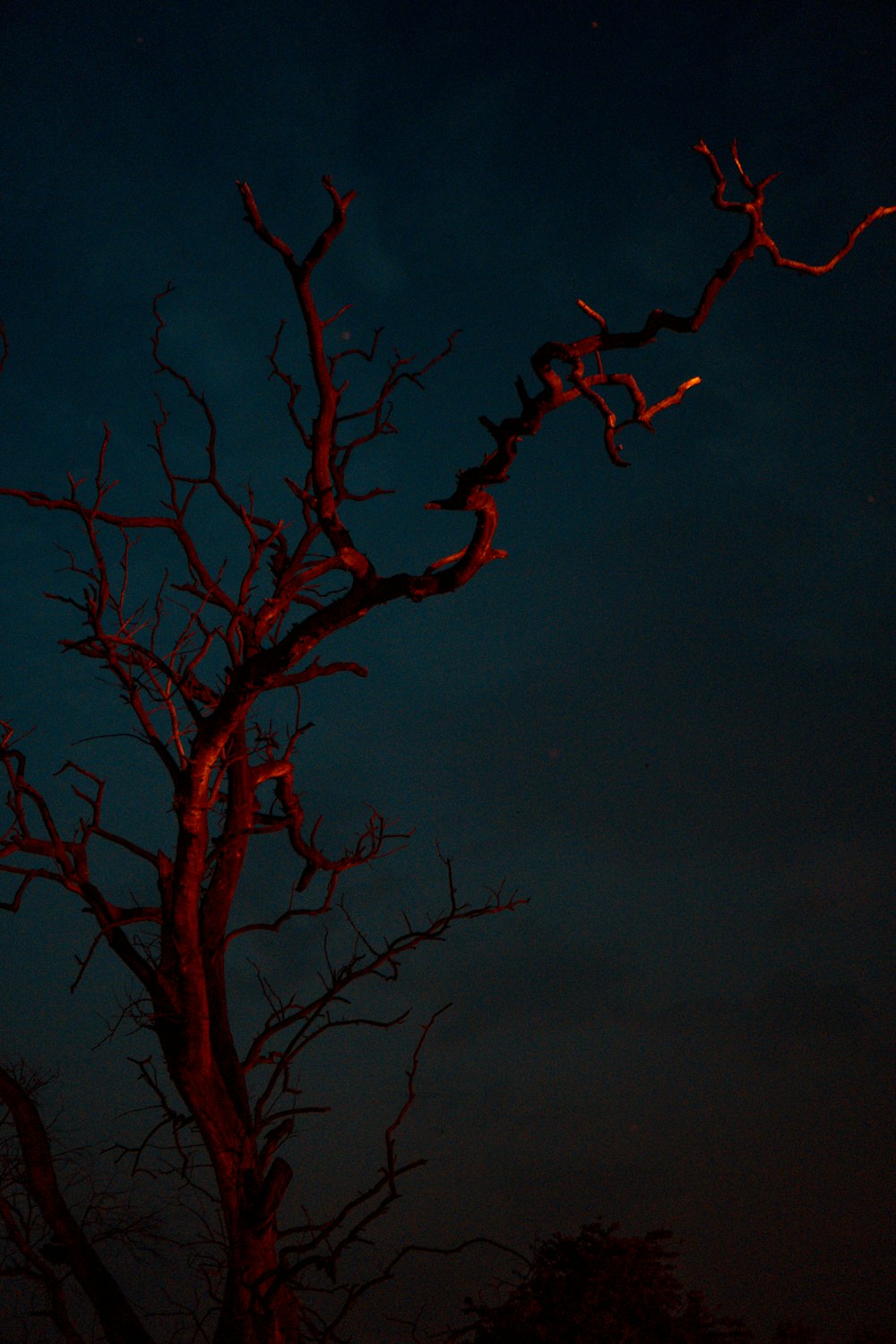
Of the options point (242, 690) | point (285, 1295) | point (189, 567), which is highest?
point (189, 567)

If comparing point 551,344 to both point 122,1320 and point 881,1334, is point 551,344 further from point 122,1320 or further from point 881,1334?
point 881,1334

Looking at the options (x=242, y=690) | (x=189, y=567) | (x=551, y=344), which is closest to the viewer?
(x=551, y=344)

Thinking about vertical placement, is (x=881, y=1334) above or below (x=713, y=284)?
below

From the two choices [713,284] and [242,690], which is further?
[242,690]

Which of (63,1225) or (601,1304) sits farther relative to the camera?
(601,1304)

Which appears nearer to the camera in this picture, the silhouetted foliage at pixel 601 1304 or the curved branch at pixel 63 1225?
the curved branch at pixel 63 1225

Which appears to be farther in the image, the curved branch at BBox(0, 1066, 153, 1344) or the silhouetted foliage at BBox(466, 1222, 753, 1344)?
the silhouetted foliage at BBox(466, 1222, 753, 1344)

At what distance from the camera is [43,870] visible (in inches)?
258

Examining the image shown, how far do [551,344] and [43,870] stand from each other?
437cm

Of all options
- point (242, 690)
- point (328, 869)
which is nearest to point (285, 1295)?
point (328, 869)

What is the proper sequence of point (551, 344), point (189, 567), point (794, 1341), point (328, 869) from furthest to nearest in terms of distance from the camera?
point (794, 1341) < point (328, 869) < point (189, 567) < point (551, 344)

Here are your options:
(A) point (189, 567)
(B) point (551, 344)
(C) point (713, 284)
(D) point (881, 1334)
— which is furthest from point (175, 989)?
(D) point (881, 1334)

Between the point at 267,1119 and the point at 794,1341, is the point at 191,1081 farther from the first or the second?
the point at 794,1341

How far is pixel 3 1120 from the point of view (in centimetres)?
657
